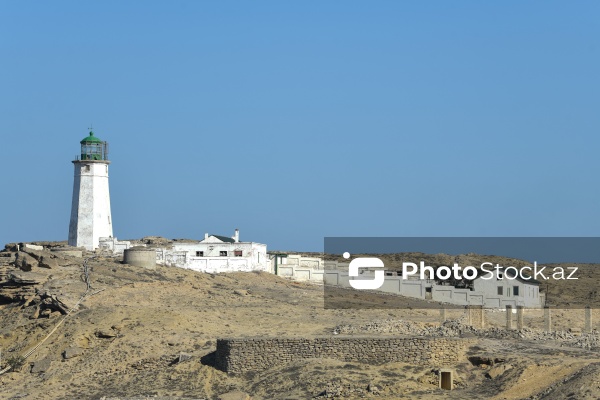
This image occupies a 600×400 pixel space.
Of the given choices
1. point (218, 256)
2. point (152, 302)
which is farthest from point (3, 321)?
point (218, 256)

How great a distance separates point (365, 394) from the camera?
32281 mm

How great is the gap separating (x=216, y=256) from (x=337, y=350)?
77.5ft

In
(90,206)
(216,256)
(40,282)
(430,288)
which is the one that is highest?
(90,206)

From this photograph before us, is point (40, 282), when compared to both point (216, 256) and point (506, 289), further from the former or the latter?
point (506, 289)

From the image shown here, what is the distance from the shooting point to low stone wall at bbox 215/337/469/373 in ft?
112

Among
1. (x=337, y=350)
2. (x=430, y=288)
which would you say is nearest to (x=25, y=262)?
(x=337, y=350)

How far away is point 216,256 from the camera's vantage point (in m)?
57.9

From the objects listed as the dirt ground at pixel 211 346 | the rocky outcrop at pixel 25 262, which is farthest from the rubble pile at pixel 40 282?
the dirt ground at pixel 211 346

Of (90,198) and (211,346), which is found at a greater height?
(90,198)

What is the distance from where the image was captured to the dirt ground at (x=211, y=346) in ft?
107

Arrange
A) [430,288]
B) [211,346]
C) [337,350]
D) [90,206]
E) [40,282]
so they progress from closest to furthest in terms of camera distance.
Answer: [337,350], [211,346], [40,282], [430,288], [90,206]

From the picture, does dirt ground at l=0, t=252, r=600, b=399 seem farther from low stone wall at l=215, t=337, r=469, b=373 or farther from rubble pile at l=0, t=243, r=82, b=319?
low stone wall at l=215, t=337, r=469, b=373

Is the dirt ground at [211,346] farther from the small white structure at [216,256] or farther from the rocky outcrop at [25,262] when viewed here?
the small white structure at [216,256]

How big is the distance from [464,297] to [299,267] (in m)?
8.28
